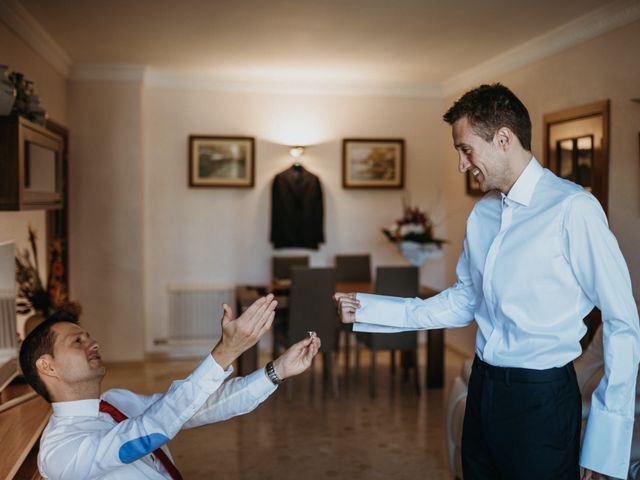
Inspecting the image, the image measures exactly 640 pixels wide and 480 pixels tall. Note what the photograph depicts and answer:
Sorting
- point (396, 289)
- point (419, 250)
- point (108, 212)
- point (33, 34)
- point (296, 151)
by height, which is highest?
point (33, 34)

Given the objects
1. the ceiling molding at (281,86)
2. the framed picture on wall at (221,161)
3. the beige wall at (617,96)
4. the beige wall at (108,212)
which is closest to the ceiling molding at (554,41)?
the beige wall at (617,96)

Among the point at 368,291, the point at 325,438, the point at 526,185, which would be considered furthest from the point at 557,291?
the point at 368,291

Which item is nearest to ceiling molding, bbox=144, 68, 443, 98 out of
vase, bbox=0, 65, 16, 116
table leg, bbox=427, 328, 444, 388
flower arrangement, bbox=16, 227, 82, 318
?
table leg, bbox=427, 328, 444, 388

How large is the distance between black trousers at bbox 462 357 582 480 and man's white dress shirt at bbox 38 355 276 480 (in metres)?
0.58

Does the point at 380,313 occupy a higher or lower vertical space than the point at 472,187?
lower

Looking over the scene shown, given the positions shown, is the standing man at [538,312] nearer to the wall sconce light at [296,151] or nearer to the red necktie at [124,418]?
the red necktie at [124,418]

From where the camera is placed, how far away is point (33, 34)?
14.7ft

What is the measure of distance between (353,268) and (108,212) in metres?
2.29

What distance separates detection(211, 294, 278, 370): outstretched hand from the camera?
4.99 feet

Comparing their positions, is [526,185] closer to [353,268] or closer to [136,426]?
[136,426]

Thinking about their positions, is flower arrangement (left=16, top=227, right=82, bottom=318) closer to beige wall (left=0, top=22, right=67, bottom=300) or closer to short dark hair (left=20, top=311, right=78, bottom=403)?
beige wall (left=0, top=22, right=67, bottom=300)

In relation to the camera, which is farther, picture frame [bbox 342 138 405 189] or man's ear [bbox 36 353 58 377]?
picture frame [bbox 342 138 405 189]

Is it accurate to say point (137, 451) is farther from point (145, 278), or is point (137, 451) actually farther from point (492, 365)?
point (145, 278)

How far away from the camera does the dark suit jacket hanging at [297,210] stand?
255 inches
